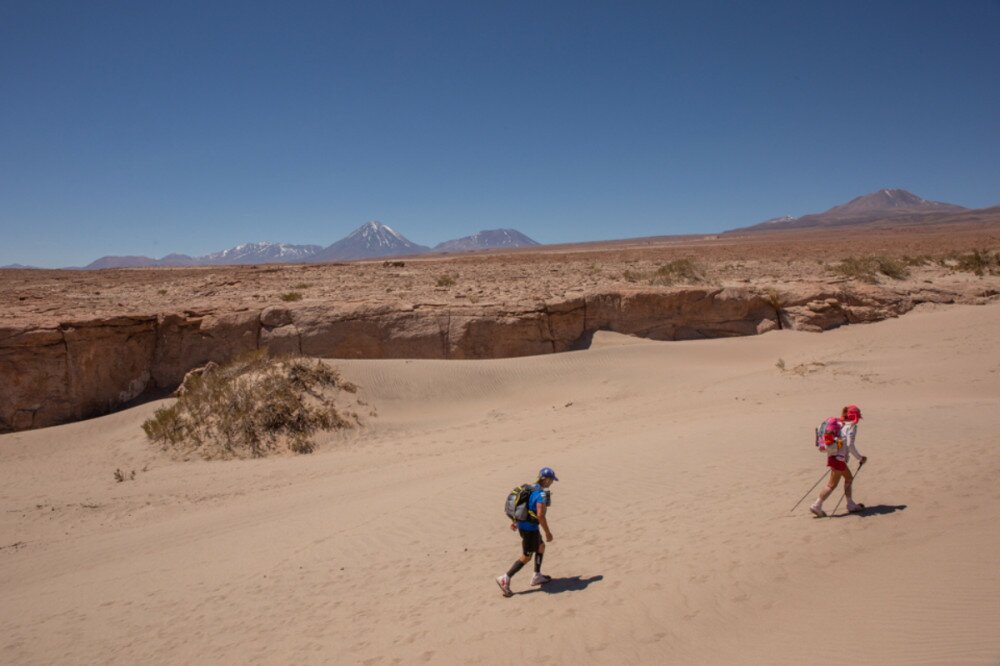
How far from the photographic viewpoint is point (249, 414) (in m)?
12.8

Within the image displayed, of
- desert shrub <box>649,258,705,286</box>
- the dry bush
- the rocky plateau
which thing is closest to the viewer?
the dry bush

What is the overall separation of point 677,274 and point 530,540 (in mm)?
18154

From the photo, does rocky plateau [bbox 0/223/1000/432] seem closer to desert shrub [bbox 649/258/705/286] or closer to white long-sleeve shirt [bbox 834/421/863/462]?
desert shrub [bbox 649/258/705/286]

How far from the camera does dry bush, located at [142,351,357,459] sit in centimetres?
1241

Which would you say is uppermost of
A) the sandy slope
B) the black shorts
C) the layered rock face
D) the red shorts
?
the layered rock face

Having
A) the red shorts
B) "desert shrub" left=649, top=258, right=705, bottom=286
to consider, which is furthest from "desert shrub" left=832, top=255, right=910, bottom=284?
the red shorts

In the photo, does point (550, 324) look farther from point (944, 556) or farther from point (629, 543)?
point (944, 556)

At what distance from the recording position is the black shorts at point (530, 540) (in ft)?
17.9

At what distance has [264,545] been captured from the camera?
24.8 ft

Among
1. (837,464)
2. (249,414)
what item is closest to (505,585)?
(837,464)

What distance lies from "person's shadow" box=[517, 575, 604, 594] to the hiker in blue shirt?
0.06m

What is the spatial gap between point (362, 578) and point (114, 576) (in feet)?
10.1

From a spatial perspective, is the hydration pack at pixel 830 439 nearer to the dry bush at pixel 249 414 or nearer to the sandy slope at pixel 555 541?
the sandy slope at pixel 555 541

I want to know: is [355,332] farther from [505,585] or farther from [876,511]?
[876,511]
